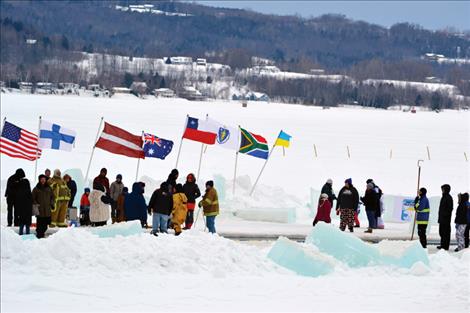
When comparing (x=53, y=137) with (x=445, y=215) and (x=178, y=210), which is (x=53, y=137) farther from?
(x=445, y=215)

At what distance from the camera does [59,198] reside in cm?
1897

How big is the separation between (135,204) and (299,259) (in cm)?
467

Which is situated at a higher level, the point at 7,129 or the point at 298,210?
the point at 7,129

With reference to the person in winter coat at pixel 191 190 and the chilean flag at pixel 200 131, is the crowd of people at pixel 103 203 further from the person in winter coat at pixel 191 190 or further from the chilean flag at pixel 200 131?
the chilean flag at pixel 200 131

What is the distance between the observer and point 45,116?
80750mm

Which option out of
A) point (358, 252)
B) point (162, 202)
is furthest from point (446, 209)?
point (162, 202)

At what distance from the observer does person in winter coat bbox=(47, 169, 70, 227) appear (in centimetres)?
1892

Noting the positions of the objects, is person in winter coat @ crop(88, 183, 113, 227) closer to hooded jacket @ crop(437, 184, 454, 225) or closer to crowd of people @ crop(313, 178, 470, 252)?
crowd of people @ crop(313, 178, 470, 252)

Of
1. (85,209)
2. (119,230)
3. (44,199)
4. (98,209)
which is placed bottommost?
(85,209)

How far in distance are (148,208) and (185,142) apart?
128ft

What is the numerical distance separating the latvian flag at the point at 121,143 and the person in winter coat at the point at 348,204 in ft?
16.0

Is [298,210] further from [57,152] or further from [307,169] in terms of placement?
[57,152]

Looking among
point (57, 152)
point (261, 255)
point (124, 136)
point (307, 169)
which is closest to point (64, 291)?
point (261, 255)

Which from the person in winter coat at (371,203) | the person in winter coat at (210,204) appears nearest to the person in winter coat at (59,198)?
the person in winter coat at (210,204)
